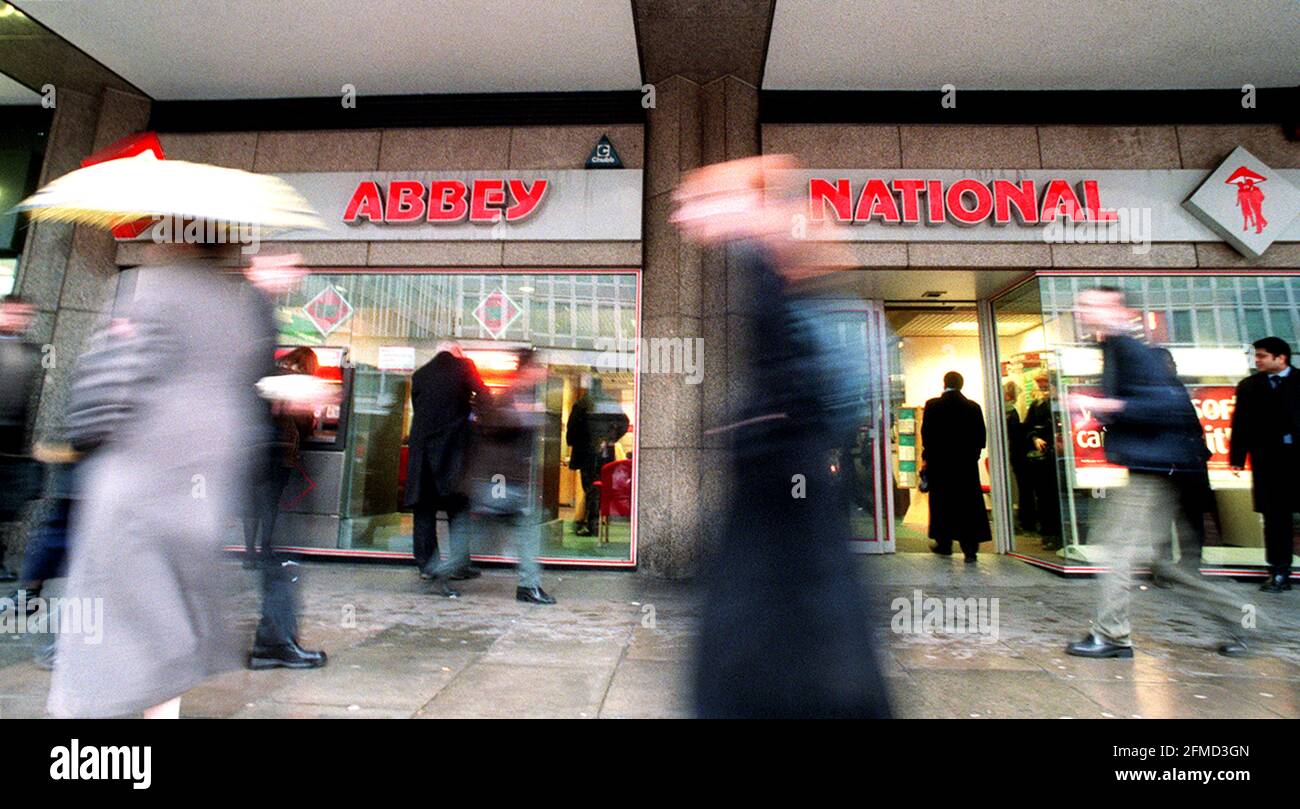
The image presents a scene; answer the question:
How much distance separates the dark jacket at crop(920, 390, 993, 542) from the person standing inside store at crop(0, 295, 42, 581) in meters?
7.79

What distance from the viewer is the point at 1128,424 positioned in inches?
141

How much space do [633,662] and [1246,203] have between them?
7595 millimetres

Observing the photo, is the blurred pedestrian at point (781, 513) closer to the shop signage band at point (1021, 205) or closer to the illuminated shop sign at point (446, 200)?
the shop signage band at point (1021, 205)

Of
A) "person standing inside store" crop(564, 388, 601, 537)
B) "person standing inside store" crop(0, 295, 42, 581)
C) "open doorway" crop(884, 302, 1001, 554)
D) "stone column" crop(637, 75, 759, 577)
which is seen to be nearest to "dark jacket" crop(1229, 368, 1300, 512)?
"open doorway" crop(884, 302, 1001, 554)

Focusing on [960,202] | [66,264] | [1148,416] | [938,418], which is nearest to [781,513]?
[1148,416]

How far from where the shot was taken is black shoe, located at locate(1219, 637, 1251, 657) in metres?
3.71

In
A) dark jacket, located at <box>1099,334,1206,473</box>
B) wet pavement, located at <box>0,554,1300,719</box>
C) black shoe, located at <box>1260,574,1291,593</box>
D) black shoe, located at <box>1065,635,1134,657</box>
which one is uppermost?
dark jacket, located at <box>1099,334,1206,473</box>

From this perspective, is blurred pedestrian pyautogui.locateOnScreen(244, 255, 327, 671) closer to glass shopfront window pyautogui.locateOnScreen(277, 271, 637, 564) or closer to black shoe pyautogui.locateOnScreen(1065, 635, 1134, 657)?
glass shopfront window pyautogui.locateOnScreen(277, 271, 637, 564)

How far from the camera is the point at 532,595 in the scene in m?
5.00

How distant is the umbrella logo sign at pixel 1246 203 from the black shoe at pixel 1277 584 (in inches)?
125

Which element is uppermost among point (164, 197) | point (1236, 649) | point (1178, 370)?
point (1178, 370)

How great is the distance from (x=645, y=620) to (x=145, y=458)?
3428mm

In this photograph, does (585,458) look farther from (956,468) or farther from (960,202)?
(960,202)
